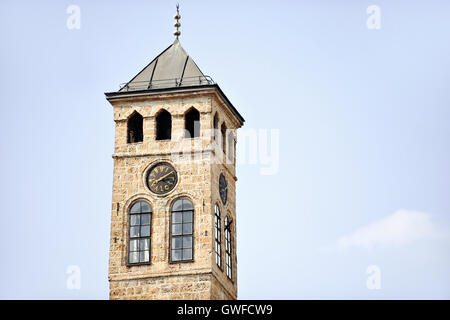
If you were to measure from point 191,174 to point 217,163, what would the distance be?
1.86m

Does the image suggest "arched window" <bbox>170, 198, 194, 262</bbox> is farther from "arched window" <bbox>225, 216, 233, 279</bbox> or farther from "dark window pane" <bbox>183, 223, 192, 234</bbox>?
"arched window" <bbox>225, 216, 233, 279</bbox>

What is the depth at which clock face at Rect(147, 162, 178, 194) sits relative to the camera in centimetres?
6919

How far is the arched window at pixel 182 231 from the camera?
67500 millimetres

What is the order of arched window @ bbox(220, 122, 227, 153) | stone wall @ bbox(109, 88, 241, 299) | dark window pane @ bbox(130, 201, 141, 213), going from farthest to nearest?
1. arched window @ bbox(220, 122, 227, 153)
2. dark window pane @ bbox(130, 201, 141, 213)
3. stone wall @ bbox(109, 88, 241, 299)

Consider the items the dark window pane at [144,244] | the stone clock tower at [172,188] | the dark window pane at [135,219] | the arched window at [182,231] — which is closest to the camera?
the stone clock tower at [172,188]

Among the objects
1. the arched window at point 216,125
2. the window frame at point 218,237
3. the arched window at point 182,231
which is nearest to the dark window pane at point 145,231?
the arched window at point 182,231

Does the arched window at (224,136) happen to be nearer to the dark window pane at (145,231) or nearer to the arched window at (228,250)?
the arched window at (228,250)

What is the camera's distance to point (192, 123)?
70875 mm

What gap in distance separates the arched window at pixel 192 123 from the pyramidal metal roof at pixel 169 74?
4.56 ft

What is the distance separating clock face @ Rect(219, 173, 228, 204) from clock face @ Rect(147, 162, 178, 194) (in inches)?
104

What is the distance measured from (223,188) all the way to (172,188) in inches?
124

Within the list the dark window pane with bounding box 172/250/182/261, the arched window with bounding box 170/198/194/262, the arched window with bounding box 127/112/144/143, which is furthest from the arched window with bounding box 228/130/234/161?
the dark window pane with bounding box 172/250/182/261

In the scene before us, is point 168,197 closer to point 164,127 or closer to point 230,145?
point 164,127

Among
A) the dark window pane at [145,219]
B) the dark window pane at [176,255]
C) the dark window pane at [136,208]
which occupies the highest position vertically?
the dark window pane at [136,208]
